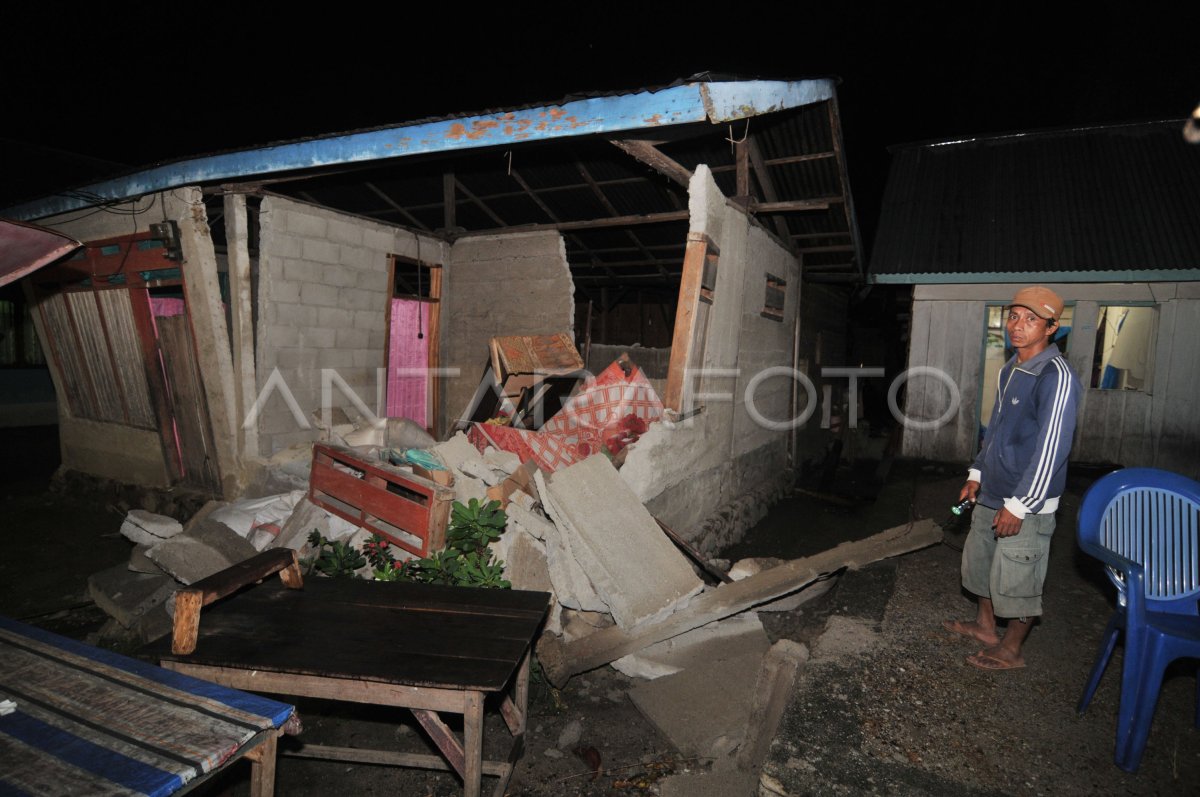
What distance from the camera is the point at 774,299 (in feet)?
27.5

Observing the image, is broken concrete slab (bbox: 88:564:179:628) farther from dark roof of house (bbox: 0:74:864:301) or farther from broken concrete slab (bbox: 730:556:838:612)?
broken concrete slab (bbox: 730:556:838:612)

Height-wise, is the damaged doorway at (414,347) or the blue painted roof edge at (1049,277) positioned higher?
the blue painted roof edge at (1049,277)

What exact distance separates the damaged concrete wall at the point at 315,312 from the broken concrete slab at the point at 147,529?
1.17 m

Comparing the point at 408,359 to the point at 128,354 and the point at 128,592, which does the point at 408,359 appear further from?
the point at 128,592

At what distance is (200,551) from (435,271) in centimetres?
546

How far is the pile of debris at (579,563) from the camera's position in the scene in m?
3.63

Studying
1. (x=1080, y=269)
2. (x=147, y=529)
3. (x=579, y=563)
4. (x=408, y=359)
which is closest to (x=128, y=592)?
(x=147, y=529)

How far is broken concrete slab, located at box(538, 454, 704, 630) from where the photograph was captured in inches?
160

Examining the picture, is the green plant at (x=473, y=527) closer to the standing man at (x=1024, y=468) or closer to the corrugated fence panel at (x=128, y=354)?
the standing man at (x=1024, y=468)

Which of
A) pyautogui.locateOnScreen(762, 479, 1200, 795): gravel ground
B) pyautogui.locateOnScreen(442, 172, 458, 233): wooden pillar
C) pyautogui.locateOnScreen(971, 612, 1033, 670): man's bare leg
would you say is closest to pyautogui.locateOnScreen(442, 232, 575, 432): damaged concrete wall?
pyautogui.locateOnScreen(442, 172, 458, 233): wooden pillar

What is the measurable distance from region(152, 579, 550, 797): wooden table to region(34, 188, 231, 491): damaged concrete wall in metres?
4.11

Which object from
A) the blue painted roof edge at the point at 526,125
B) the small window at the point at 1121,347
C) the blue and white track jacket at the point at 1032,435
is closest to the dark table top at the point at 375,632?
the blue and white track jacket at the point at 1032,435

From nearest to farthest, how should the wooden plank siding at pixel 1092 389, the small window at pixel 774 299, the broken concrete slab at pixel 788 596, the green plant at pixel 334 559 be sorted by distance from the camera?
the green plant at pixel 334 559
the broken concrete slab at pixel 788 596
the wooden plank siding at pixel 1092 389
the small window at pixel 774 299

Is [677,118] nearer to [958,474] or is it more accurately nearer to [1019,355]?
[1019,355]
